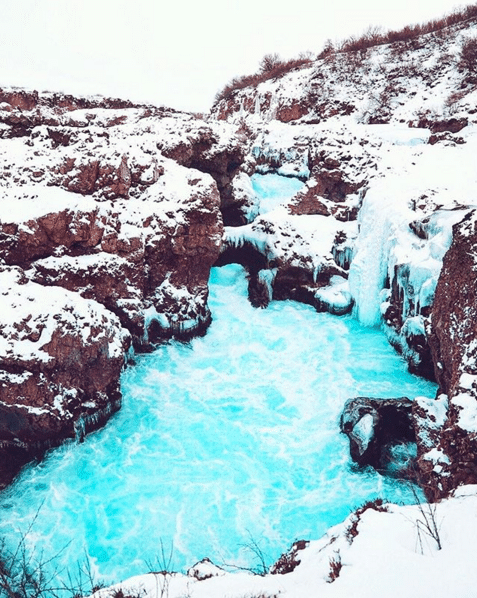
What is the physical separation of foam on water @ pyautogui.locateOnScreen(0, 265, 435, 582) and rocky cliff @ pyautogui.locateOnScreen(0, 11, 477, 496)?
0.82 metres

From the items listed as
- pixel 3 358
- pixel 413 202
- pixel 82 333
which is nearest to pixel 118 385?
pixel 82 333

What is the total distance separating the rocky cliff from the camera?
30.1 ft

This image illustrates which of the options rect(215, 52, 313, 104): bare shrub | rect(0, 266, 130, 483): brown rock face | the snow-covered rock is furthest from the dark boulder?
rect(215, 52, 313, 104): bare shrub

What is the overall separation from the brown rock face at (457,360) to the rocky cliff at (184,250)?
0.11ft

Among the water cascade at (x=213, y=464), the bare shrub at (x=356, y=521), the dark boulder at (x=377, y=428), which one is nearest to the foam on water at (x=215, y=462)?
the water cascade at (x=213, y=464)

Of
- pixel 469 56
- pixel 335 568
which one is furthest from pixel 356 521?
pixel 469 56

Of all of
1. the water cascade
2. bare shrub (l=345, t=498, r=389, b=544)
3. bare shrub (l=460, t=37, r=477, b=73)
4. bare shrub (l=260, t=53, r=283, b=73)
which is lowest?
the water cascade

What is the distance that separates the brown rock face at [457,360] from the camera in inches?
264

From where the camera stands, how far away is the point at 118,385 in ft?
35.5

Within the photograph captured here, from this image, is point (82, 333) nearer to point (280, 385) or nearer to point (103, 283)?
point (103, 283)

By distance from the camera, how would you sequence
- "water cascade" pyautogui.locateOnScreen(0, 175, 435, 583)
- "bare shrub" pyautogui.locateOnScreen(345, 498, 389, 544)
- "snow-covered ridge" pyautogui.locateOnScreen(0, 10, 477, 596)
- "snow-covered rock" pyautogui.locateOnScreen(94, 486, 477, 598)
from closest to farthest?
"snow-covered rock" pyautogui.locateOnScreen(94, 486, 477, 598), "bare shrub" pyautogui.locateOnScreen(345, 498, 389, 544), "snow-covered ridge" pyautogui.locateOnScreen(0, 10, 477, 596), "water cascade" pyautogui.locateOnScreen(0, 175, 435, 583)

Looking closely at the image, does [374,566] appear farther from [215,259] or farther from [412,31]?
[412,31]

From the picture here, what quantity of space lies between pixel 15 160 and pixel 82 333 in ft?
22.2

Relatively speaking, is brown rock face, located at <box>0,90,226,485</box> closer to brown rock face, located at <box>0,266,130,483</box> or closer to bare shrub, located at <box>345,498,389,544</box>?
brown rock face, located at <box>0,266,130,483</box>
